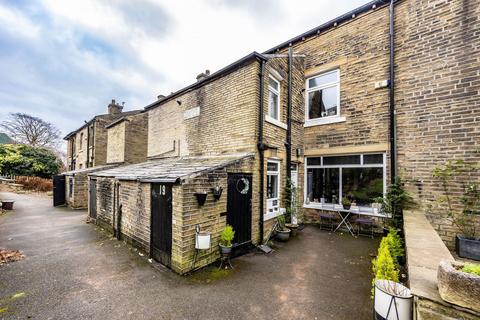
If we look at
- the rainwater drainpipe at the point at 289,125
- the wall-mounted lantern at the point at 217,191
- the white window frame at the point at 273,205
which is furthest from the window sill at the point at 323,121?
the wall-mounted lantern at the point at 217,191

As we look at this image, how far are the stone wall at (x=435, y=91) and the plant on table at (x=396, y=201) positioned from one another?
0.27 m

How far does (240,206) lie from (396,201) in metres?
4.96

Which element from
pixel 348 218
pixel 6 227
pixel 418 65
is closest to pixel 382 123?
pixel 418 65

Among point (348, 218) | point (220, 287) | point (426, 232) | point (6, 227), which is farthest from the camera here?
point (6, 227)

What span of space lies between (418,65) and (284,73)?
4.19m

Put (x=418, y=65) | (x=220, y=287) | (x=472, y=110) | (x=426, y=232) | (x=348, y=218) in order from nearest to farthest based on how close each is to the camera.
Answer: (x=220, y=287), (x=426, y=232), (x=472, y=110), (x=418, y=65), (x=348, y=218)

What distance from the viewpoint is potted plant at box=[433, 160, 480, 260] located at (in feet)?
16.8

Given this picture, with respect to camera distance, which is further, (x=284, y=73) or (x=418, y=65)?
(x=284, y=73)

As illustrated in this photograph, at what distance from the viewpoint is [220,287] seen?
3855mm

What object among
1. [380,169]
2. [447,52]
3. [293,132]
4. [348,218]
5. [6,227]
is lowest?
[6,227]

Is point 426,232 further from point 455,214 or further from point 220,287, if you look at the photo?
point 220,287

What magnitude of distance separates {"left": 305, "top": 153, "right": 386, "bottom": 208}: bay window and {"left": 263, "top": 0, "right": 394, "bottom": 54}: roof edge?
5.26 metres

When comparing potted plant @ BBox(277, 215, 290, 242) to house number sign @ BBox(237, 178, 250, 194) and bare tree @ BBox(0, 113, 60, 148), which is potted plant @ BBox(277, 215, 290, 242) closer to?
house number sign @ BBox(237, 178, 250, 194)

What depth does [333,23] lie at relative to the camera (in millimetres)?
7840
